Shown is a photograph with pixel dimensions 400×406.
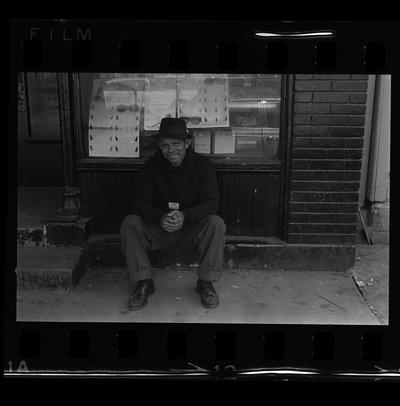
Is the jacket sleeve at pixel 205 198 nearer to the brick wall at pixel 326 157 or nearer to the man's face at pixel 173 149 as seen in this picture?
the man's face at pixel 173 149

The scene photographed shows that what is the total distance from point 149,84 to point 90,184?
3.55 feet

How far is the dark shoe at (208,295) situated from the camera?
15.3 ft

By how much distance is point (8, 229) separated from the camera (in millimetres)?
3684

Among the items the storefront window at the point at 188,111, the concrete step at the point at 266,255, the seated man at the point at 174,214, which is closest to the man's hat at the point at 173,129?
the seated man at the point at 174,214

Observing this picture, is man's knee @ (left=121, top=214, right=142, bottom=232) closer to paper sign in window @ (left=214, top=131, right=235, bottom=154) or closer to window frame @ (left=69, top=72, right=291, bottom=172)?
window frame @ (left=69, top=72, right=291, bottom=172)

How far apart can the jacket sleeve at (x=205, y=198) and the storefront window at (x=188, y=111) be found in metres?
0.62

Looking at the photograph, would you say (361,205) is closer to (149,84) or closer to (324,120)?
(324,120)

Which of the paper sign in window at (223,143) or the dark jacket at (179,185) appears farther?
the paper sign in window at (223,143)

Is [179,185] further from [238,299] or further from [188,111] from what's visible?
[238,299]

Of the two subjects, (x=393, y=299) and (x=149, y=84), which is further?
(x=149, y=84)

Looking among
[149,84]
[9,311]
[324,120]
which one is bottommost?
[9,311]

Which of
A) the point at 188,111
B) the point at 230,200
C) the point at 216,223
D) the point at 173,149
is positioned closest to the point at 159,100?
the point at 188,111
